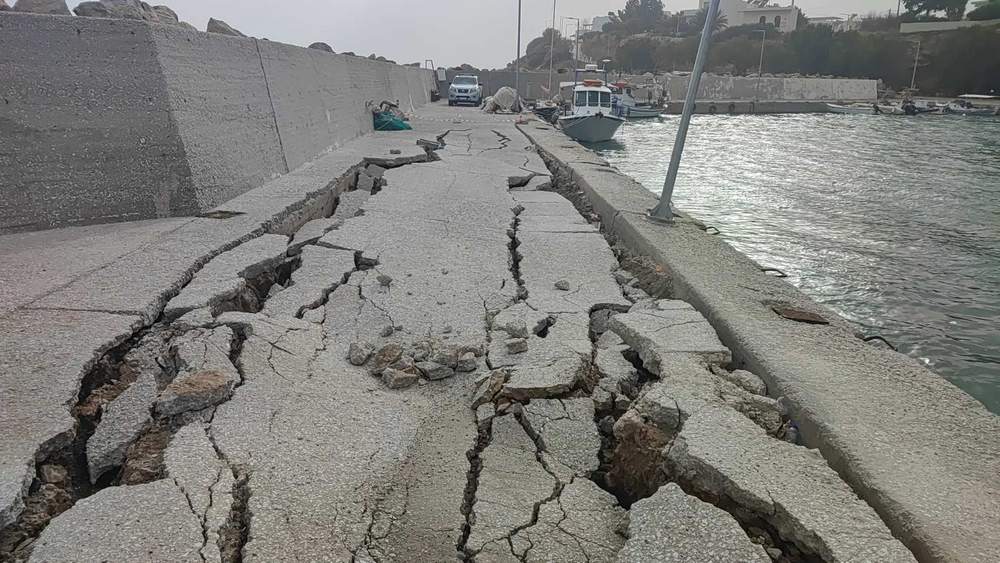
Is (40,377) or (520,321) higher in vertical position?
(40,377)

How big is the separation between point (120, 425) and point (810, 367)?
2961 millimetres

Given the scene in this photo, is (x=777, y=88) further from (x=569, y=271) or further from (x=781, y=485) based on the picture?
(x=781, y=485)

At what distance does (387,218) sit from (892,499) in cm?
447

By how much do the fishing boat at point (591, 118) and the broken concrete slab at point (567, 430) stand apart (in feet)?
66.4

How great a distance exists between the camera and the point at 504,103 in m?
24.2

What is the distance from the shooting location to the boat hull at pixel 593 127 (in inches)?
860

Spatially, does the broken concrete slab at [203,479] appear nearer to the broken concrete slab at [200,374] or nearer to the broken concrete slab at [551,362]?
the broken concrete slab at [200,374]

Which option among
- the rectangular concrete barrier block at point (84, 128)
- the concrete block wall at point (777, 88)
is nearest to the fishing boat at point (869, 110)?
the concrete block wall at point (777, 88)

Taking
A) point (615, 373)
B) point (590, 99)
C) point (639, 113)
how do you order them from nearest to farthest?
point (615, 373) → point (590, 99) → point (639, 113)

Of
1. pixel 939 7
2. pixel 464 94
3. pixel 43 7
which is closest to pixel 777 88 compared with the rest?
pixel 939 7

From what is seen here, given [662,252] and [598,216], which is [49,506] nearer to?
[662,252]

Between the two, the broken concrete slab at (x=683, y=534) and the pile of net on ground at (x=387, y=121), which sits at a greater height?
the pile of net on ground at (x=387, y=121)

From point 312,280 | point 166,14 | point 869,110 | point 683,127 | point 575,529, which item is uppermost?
point 166,14

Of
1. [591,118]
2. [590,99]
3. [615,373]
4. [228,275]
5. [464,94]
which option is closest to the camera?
[615,373]
